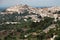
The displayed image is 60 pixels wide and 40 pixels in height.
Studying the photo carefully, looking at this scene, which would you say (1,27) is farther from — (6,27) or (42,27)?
(42,27)

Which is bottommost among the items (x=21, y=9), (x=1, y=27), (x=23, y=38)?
(x=21, y=9)

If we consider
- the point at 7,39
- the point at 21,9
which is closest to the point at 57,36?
the point at 7,39

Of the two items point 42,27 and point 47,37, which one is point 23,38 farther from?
point 42,27

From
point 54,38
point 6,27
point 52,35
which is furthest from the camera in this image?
point 6,27

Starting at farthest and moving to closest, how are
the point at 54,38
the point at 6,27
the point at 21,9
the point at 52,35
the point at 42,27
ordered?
the point at 21,9 → the point at 6,27 → the point at 42,27 → the point at 52,35 → the point at 54,38

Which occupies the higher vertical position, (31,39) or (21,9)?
(31,39)

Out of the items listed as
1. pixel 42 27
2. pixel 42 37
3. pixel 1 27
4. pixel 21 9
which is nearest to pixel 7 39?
pixel 42 37

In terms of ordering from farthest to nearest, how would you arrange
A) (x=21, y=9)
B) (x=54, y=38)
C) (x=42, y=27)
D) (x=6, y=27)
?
(x=21, y=9) → (x=6, y=27) → (x=42, y=27) → (x=54, y=38)

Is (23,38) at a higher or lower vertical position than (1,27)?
higher

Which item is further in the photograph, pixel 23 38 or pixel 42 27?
pixel 42 27
